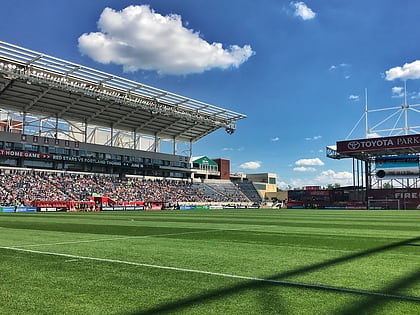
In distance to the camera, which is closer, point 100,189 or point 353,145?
point 100,189

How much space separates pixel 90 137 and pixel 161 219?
5058 cm

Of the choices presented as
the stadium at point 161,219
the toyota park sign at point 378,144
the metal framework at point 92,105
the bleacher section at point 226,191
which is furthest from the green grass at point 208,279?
the bleacher section at point 226,191

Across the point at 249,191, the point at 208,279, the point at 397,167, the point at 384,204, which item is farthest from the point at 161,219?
the point at 249,191

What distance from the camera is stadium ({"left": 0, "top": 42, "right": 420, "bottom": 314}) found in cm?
621

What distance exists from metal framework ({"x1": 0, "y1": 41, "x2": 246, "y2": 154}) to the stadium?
0.85ft

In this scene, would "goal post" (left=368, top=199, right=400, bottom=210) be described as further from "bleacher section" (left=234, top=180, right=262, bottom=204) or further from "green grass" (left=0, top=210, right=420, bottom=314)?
"green grass" (left=0, top=210, right=420, bottom=314)

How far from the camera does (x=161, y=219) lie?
29.6 meters

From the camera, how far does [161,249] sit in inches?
458

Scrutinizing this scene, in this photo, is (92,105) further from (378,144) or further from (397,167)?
(397,167)

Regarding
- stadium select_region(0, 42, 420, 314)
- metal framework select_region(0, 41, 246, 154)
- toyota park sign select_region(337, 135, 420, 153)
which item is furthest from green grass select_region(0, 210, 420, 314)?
toyota park sign select_region(337, 135, 420, 153)

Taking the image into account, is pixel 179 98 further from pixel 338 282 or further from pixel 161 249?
pixel 338 282

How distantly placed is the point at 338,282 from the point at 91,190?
62.1 metres

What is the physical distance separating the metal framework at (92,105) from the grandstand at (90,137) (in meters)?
0.14

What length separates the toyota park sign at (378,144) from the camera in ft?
212
